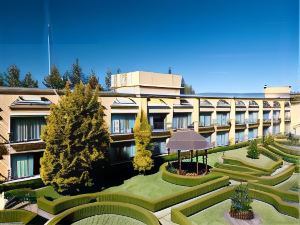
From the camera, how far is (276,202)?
29.4 metres

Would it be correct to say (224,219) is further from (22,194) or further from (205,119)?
(205,119)

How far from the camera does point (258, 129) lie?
232 ft

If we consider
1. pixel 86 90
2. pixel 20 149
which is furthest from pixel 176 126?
pixel 20 149

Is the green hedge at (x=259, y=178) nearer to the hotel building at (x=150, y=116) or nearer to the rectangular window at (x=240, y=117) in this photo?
the hotel building at (x=150, y=116)

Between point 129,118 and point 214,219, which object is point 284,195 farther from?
point 129,118

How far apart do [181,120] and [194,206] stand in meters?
26.4

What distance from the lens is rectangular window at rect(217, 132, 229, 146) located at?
197ft

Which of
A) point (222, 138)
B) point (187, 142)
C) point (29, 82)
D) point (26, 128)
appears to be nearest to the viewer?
point (26, 128)

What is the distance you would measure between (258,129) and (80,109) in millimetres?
52984

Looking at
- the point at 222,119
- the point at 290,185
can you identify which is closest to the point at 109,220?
the point at 290,185

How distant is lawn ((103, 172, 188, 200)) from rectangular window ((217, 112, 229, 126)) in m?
27.7

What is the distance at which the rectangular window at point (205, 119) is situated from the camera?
5742 centimetres

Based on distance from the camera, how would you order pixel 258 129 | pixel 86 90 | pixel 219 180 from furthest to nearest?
pixel 258 129, pixel 219 180, pixel 86 90

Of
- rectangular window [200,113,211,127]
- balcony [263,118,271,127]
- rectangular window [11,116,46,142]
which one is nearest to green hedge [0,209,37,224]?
rectangular window [11,116,46,142]
